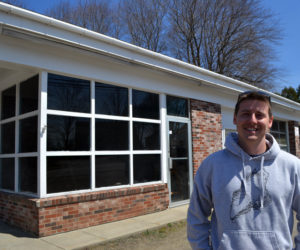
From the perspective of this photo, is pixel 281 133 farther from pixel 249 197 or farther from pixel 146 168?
pixel 249 197

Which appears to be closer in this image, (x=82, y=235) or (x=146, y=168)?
(x=82, y=235)

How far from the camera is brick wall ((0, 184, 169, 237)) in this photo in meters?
5.13

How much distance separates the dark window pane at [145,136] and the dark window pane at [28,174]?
7.13 feet

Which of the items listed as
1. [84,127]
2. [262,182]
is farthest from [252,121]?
[84,127]

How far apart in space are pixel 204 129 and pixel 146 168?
239 centimetres

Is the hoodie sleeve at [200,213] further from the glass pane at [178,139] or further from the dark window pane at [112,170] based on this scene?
the glass pane at [178,139]

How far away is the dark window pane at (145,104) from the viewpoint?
6873 mm

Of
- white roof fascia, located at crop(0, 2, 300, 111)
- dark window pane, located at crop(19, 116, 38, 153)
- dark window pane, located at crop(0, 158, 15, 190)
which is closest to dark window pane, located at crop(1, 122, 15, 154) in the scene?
dark window pane, located at crop(0, 158, 15, 190)

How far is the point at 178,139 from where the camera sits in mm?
7789

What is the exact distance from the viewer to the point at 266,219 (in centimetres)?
172

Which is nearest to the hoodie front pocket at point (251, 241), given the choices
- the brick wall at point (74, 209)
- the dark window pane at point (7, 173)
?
the brick wall at point (74, 209)

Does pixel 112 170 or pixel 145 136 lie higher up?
pixel 145 136

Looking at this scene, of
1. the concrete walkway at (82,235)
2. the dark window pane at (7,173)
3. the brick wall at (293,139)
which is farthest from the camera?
the brick wall at (293,139)

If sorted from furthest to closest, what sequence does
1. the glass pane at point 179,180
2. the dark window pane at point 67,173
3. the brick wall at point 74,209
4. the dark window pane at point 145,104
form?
the glass pane at point 179,180 → the dark window pane at point 145,104 → the dark window pane at point 67,173 → the brick wall at point 74,209
